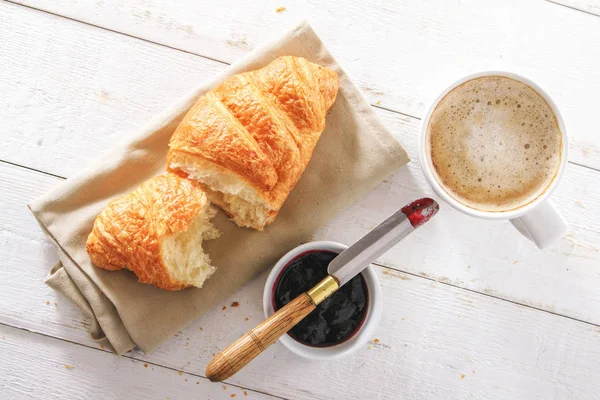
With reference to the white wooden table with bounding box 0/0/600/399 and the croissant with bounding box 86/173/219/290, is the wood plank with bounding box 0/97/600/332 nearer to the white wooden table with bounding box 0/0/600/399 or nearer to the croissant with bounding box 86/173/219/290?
the white wooden table with bounding box 0/0/600/399

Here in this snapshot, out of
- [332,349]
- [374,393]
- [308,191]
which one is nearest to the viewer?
[332,349]

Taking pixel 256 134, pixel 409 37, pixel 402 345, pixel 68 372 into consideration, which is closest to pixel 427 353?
pixel 402 345

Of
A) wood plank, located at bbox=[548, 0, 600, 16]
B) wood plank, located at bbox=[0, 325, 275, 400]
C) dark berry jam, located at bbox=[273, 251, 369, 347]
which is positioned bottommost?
wood plank, located at bbox=[0, 325, 275, 400]

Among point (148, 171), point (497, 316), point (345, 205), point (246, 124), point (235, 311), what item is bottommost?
point (497, 316)

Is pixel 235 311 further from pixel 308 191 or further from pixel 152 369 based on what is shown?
pixel 308 191

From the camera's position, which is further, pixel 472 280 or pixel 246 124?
pixel 472 280

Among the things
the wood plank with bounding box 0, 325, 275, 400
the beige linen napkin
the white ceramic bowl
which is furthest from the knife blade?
the wood plank with bounding box 0, 325, 275, 400

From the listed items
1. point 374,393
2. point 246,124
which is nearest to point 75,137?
point 246,124

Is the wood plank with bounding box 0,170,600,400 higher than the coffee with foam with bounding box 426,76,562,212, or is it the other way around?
the coffee with foam with bounding box 426,76,562,212
